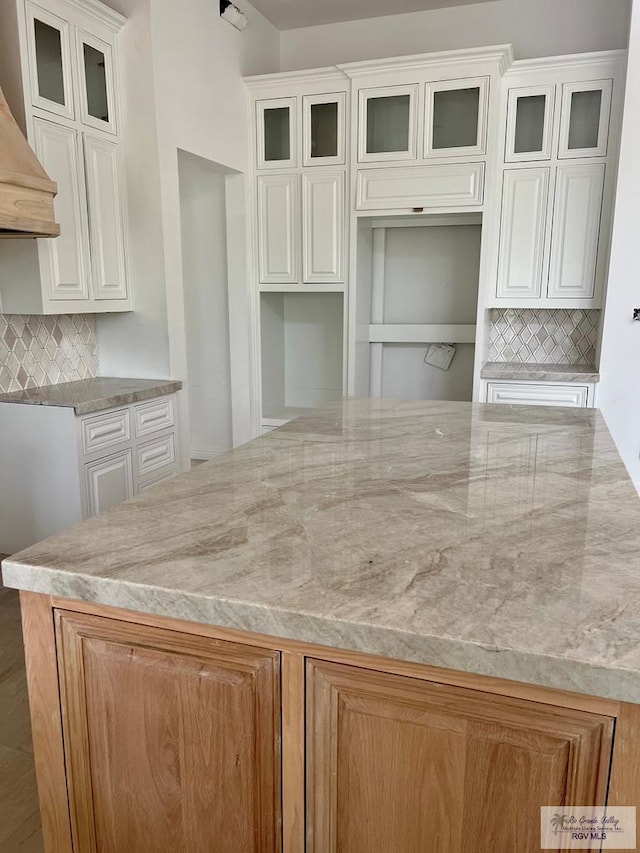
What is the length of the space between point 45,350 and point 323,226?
1906mm

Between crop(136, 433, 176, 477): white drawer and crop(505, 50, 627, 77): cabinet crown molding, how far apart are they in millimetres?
2948

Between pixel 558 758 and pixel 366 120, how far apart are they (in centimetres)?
383

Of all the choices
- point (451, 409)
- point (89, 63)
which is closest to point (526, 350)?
point (451, 409)

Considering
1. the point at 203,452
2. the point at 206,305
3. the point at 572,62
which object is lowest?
the point at 203,452

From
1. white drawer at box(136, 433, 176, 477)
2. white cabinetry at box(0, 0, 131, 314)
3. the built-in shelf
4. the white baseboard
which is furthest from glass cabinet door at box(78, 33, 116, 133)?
the white baseboard

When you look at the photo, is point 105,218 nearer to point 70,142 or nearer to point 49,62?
point 70,142

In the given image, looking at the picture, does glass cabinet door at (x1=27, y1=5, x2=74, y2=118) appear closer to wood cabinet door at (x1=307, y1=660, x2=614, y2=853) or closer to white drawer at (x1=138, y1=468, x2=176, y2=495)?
white drawer at (x1=138, y1=468, x2=176, y2=495)

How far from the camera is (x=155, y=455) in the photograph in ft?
11.0

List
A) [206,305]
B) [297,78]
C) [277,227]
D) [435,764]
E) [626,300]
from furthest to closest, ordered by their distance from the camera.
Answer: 1. [206,305]
2. [277,227]
3. [297,78]
4. [626,300]
5. [435,764]

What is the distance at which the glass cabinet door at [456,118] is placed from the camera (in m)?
3.62

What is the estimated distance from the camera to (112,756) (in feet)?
3.26

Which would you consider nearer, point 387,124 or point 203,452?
point 387,124

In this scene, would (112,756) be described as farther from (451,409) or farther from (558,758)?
(451,409)

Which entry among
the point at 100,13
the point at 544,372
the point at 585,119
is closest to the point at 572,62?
the point at 585,119
